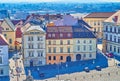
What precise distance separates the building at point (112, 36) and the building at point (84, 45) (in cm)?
585

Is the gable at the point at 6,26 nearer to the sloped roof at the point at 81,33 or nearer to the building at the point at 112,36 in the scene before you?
the sloped roof at the point at 81,33

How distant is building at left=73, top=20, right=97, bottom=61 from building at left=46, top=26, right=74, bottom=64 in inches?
36.5

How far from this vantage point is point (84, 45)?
73.9 meters

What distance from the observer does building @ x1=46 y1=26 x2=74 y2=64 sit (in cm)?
7206

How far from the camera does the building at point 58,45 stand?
72062mm

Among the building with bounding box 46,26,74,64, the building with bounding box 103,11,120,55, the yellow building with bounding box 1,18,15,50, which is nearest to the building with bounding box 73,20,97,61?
the building with bounding box 46,26,74,64

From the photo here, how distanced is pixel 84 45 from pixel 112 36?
25.1 feet

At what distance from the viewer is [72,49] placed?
73125 millimetres

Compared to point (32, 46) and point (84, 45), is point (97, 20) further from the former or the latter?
point (32, 46)

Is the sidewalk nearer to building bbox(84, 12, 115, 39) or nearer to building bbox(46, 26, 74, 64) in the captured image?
building bbox(46, 26, 74, 64)

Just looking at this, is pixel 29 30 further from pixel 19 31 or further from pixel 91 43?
pixel 19 31

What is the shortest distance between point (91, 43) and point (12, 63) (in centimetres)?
1389

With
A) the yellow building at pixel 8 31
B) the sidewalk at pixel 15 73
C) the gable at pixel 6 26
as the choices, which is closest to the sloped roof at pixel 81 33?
the sidewalk at pixel 15 73

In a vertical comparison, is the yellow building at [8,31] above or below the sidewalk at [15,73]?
above
